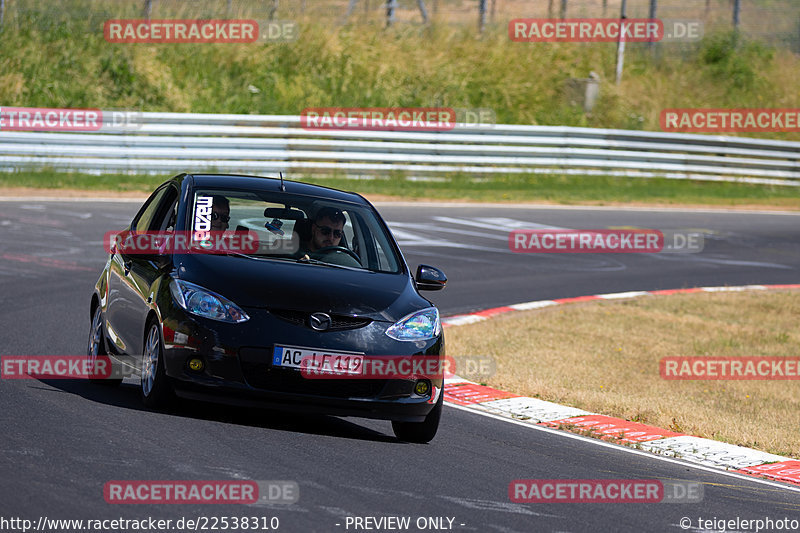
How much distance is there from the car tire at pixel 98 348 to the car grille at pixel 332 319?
2076 millimetres

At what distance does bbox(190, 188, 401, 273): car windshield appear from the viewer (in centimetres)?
796

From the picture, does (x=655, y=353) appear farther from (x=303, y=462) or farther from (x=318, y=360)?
(x=303, y=462)

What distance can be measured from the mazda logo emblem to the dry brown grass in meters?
3.29

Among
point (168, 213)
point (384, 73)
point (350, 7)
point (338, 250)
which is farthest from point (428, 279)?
point (350, 7)

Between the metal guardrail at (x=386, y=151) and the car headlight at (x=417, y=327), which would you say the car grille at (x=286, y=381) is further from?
the metal guardrail at (x=386, y=151)

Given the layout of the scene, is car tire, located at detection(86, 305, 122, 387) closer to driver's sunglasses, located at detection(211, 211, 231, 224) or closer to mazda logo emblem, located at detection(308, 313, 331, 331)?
driver's sunglasses, located at detection(211, 211, 231, 224)

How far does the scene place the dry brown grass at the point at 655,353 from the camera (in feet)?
31.9

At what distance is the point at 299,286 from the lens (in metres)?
7.23

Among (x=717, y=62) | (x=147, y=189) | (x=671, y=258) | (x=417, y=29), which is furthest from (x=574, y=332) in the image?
(x=717, y=62)

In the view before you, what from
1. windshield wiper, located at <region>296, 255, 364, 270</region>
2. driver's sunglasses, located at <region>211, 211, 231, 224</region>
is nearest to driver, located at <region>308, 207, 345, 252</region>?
windshield wiper, located at <region>296, 255, 364, 270</region>

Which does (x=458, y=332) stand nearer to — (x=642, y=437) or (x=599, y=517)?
(x=642, y=437)

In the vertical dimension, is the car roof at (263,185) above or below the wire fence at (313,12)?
below

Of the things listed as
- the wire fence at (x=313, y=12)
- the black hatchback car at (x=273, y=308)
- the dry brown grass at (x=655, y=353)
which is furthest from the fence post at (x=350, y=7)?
the black hatchback car at (x=273, y=308)

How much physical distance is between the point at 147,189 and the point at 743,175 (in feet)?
52.2
